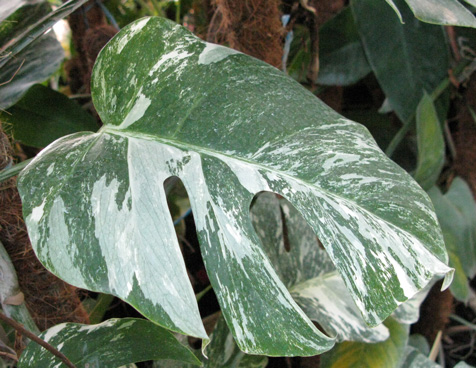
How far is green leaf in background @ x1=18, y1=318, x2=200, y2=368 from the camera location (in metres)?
0.43

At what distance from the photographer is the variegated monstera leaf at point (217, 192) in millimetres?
328

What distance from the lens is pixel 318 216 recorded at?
356 mm

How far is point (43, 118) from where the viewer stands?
2.41 feet

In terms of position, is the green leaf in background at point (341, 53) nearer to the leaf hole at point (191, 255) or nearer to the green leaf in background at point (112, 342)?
the leaf hole at point (191, 255)

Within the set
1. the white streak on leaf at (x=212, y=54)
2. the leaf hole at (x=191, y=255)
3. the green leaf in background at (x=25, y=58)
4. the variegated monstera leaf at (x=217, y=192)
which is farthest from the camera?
the leaf hole at (x=191, y=255)

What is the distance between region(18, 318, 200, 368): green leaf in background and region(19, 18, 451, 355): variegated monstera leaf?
0.13 m

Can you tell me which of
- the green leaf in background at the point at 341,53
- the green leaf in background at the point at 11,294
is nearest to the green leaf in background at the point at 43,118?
the green leaf in background at the point at 11,294

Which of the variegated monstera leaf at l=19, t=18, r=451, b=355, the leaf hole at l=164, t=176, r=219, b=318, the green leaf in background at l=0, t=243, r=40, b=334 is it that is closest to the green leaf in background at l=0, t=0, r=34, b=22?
the variegated monstera leaf at l=19, t=18, r=451, b=355

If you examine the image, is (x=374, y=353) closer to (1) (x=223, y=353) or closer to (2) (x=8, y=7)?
(1) (x=223, y=353)

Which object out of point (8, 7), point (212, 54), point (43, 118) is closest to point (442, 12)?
point (212, 54)

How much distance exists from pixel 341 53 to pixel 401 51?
0.43 feet

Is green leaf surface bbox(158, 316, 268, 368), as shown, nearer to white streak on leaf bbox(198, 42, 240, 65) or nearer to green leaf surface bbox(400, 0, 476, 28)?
white streak on leaf bbox(198, 42, 240, 65)

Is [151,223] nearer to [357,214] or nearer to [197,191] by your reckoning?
[197,191]

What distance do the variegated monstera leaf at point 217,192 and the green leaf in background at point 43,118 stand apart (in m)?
0.34
